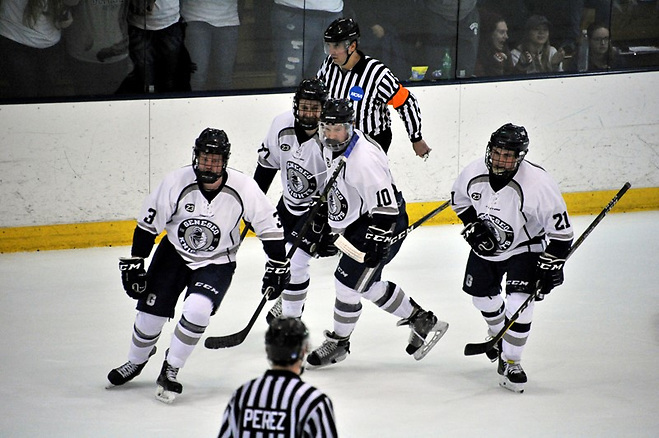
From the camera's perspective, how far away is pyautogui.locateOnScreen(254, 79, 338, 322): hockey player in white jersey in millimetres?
4961

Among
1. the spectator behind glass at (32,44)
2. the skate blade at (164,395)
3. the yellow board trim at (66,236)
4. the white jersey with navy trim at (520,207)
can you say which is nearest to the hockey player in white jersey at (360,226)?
the white jersey with navy trim at (520,207)

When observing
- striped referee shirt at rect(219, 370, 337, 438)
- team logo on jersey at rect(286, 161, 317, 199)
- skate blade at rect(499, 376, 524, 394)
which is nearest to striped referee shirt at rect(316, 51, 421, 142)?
team logo on jersey at rect(286, 161, 317, 199)

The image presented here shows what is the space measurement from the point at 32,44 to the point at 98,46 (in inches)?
14.6

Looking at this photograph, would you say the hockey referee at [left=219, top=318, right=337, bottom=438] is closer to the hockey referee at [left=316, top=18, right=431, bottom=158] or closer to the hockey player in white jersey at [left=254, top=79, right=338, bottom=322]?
the hockey player in white jersey at [left=254, top=79, right=338, bottom=322]

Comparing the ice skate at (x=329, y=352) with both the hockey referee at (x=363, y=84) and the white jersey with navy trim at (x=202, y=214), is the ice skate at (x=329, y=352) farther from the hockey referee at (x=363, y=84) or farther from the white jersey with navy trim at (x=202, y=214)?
the hockey referee at (x=363, y=84)

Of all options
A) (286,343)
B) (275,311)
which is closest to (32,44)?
(275,311)

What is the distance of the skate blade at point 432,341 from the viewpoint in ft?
16.1

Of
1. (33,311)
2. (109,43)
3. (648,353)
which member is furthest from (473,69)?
(33,311)

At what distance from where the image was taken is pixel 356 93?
18.8ft

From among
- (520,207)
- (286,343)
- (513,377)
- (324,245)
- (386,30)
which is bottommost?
(513,377)

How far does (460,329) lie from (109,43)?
8.90ft

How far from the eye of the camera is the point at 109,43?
6.61m

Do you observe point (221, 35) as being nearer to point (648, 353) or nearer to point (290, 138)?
point (290, 138)

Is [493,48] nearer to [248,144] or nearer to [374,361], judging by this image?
[248,144]
